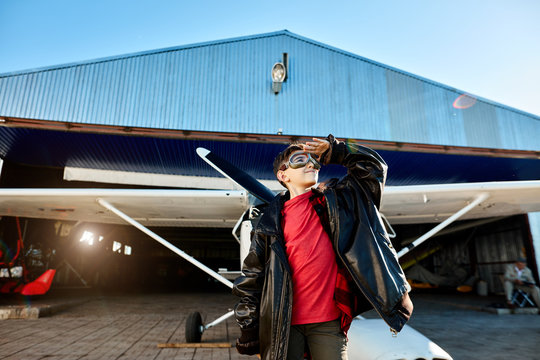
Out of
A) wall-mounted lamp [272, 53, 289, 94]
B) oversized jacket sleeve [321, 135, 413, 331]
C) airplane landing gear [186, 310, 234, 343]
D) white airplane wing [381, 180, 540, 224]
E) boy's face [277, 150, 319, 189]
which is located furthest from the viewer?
wall-mounted lamp [272, 53, 289, 94]

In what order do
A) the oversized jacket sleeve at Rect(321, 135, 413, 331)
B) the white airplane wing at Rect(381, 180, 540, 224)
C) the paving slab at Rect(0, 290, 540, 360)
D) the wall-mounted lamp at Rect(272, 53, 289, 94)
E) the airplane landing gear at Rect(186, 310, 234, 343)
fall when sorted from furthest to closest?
1. the wall-mounted lamp at Rect(272, 53, 289, 94)
2. the white airplane wing at Rect(381, 180, 540, 224)
3. the airplane landing gear at Rect(186, 310, 234, 343)
4. the paving slab at Rect(0, 290, 540, 360)
5. the oversized jacket sleeve at Rect(321, 135, 413, 331)

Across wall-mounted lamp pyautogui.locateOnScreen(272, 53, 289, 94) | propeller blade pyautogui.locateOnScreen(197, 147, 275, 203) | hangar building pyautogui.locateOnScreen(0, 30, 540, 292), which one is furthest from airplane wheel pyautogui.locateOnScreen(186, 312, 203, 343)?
wall-mounted lamp pyautogui.locateOnScreen(272, 53, 289, 94)

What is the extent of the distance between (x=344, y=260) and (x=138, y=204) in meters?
3.86

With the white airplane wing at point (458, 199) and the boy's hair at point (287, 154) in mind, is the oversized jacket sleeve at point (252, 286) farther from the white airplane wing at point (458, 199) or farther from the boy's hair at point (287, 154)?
the white airplane wing at point (458, 199)

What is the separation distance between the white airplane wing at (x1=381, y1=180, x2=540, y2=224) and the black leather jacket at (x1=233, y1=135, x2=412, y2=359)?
9.17 feet

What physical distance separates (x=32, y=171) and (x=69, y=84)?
260 cm

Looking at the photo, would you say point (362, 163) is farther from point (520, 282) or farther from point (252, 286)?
point (520, 282)

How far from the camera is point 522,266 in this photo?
7.47m

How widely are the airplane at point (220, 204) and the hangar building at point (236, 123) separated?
220 centimetres

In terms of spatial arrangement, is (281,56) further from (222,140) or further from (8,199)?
(8,199)

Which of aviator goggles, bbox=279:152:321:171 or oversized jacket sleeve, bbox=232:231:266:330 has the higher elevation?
aviator goggles, bbox=279:152:321:171

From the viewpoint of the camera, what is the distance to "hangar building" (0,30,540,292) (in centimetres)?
738

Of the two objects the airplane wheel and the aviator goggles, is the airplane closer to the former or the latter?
the airplane wheel

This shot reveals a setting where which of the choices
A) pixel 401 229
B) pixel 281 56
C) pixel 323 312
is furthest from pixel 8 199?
pixel 401 229
